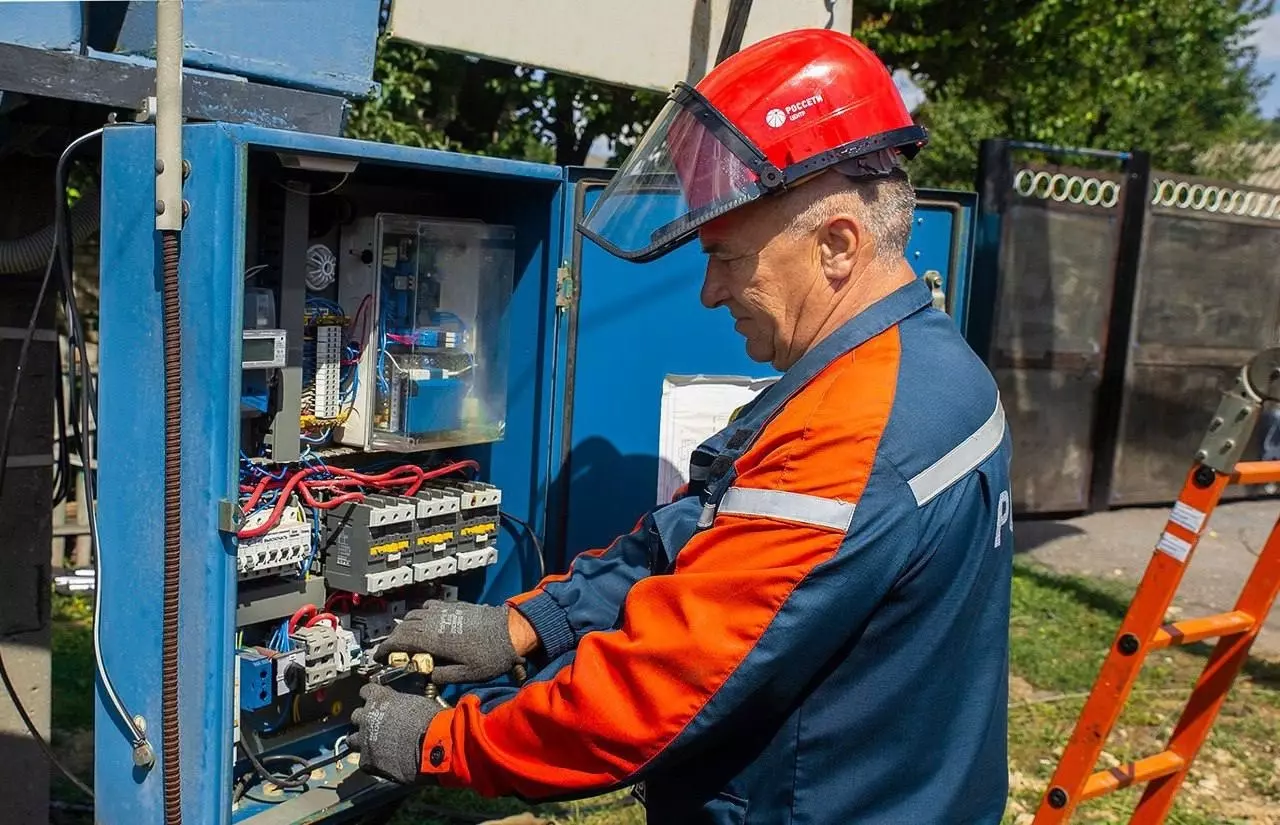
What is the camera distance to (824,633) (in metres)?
1.54

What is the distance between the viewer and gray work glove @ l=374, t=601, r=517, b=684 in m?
2.29

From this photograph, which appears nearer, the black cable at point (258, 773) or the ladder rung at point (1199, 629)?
the black cable at point (258, 773)

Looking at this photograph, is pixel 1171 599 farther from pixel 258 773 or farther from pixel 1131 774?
pixel 258 773

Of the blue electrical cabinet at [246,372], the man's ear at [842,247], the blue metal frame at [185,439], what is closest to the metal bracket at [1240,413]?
the blue electrical cabinet at [246,372]

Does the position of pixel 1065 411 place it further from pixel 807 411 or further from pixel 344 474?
pixel 807 411

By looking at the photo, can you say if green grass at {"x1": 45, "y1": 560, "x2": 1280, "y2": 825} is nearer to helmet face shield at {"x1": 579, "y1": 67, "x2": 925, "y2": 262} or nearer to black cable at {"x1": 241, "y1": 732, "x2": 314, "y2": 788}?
black cable at {"x1": 241, "y1": 732, "x2": 314, "y2": 788}

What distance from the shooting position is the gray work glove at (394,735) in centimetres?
190

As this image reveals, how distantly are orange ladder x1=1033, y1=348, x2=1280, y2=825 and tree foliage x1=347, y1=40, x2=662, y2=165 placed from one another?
5055mm

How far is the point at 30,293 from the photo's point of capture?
2957mm

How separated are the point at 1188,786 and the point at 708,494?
327cm

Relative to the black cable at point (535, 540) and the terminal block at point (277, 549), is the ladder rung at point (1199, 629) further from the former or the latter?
the terminal block at point (277, 549)

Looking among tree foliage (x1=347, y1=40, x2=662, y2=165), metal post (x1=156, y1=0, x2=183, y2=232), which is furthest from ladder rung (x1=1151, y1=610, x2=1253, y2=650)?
tree foliage (x1=347, y1=40, x2=662, y2=165)

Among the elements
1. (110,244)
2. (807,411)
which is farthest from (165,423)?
(807,411)

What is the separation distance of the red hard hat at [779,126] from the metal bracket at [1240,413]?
1629 millimetres
